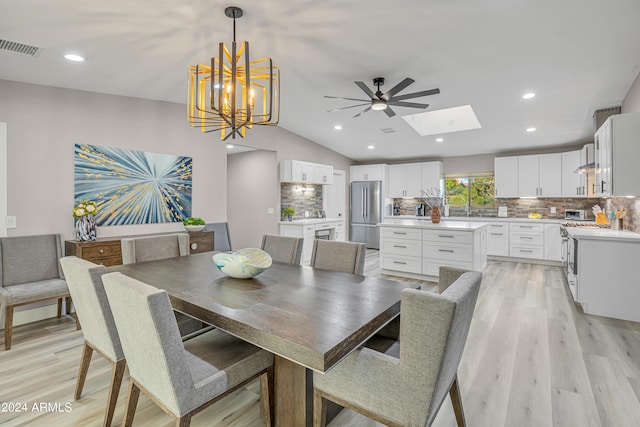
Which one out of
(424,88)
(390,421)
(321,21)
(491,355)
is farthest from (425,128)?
(390,421)

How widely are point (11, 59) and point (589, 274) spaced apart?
6.05 m

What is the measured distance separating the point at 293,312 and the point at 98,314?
107 centimetres

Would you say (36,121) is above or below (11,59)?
below

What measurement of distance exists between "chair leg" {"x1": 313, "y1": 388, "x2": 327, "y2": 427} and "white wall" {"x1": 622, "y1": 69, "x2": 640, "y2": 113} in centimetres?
454

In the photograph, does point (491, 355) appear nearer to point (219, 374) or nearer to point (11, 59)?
point (219, 374)

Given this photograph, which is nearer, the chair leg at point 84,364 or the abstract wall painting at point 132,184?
the chair leg at point 84,364

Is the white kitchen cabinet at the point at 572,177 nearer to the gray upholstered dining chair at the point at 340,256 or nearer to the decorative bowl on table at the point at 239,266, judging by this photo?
the gray upholstered dining chair at the point at 340,256

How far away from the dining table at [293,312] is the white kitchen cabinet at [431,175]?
20.1 feet

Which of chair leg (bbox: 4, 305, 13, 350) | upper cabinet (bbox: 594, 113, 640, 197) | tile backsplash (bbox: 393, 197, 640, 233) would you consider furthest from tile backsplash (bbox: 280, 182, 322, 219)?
upper cabinet (bbox: 594, 113, 640, 197)

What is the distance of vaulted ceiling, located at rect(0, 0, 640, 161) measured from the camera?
2.44m

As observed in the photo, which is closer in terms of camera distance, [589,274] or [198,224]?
[589,274]

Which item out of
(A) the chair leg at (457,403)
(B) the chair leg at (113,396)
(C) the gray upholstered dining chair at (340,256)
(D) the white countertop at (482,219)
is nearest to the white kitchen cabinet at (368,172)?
(D) the white countertop at (482,219)

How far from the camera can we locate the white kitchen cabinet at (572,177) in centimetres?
607

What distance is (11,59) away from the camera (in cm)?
290
